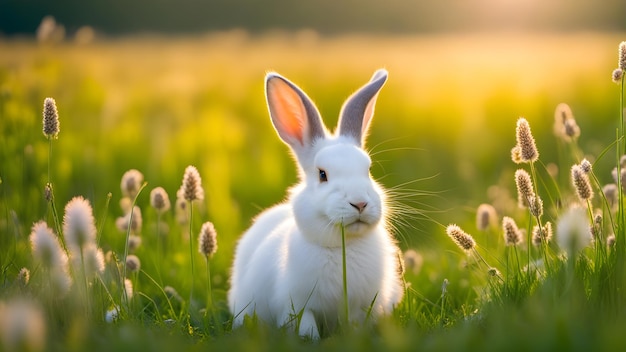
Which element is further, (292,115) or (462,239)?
(292,115)

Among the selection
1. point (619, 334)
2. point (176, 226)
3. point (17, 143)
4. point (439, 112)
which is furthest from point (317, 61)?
point (619, 334)

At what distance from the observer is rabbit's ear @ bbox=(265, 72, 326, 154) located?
178 inches

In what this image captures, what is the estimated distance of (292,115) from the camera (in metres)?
4.63

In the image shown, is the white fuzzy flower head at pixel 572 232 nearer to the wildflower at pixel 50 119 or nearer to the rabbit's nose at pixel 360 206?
the rabbit's nose at pixel 360 206

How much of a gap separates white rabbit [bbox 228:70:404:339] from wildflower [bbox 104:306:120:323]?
58 centimetres

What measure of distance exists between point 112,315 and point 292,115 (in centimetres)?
155

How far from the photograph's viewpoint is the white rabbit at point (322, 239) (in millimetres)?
4004

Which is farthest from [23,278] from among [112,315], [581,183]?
[581,183]

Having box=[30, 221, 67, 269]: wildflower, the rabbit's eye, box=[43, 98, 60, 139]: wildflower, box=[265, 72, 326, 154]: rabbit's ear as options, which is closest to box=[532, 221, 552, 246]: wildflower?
the rabbit's eye

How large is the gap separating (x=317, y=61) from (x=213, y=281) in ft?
29.9

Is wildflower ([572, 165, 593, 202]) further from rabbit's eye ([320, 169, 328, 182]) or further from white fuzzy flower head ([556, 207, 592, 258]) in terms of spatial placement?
rabbit's eye ([320, 169, 328, 182])

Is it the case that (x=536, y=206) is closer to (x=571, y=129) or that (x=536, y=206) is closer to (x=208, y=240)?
(x=571, y=129)

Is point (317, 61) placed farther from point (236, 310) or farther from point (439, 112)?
point (236, 310)

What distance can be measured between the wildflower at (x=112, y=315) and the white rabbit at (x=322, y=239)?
1.90 ft
